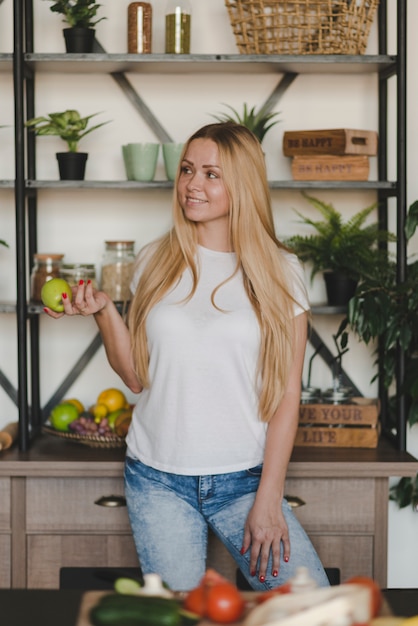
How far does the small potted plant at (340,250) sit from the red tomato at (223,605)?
1.70 meters

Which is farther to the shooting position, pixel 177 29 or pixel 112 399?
pixel 112 399

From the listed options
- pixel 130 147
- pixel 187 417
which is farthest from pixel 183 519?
pixel 130 147

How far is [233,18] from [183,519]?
→ 1.52m

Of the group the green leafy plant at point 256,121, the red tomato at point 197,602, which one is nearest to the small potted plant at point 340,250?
the green leafy plant at point 256,121

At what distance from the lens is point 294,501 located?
2.54 meters

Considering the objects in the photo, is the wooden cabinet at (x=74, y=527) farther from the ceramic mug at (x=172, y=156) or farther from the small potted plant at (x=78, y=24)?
the small potted plant at (x=78, y=24)

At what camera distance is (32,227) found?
2.98 metres

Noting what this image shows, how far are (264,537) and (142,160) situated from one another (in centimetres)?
124

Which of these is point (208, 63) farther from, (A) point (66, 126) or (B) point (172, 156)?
(A) point (66, 126)

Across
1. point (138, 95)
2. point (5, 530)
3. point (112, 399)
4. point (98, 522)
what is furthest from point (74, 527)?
point (138, 95)

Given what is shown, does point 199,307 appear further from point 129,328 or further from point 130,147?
point 130,147

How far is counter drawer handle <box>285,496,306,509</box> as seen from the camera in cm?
254

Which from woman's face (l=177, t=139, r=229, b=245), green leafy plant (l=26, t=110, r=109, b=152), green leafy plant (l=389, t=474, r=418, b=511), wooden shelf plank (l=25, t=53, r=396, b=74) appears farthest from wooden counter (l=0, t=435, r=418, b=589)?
wooden shelf plank (l=25, t=53, r=396, b=74)

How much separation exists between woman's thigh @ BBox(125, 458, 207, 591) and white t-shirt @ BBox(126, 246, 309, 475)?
53mm
